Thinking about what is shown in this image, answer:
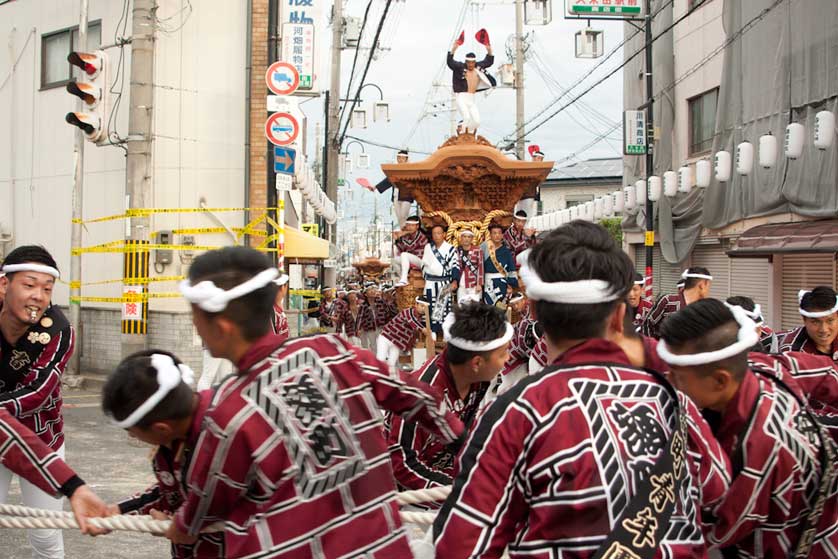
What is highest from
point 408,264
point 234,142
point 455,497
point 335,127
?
point 335,127

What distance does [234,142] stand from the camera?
16.1m

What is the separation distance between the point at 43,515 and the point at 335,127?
2421 centimetres

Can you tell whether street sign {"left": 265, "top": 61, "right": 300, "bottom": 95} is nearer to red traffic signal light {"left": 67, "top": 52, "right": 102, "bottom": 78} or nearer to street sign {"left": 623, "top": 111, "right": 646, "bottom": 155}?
red traffic signal light {"left": 67, "top": 52, "right": 102, "bottom": 78}

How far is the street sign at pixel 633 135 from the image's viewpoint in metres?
22.4

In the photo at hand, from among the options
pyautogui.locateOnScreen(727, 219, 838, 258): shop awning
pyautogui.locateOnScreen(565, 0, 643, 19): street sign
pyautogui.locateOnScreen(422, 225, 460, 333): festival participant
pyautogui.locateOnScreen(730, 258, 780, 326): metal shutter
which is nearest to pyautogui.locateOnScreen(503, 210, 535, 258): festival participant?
pyautogui.locateOnScreen(422, 225, 460, 333): festival participant

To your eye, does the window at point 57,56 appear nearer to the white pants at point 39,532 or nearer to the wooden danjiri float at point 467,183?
the wooden danjiri float at point 467,183

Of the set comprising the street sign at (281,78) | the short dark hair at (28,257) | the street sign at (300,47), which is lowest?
the short dark hair at (28,257)

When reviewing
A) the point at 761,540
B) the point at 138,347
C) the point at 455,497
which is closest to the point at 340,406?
the point at 455,497

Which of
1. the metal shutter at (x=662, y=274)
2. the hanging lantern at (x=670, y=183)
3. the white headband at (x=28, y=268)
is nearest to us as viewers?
the white headband at (x=28, y=268)

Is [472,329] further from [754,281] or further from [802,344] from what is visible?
[754,281]

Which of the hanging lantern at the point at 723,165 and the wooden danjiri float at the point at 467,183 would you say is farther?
the hanging lantern at the point at 723,165

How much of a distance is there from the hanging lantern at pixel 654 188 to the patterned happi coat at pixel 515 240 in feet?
31.7

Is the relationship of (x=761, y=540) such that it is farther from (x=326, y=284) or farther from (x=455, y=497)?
(x=326, y=284)

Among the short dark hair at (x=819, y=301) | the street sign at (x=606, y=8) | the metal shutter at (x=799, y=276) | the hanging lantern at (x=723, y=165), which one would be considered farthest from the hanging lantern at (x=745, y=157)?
the short dark hair at (x=819, y=301)
